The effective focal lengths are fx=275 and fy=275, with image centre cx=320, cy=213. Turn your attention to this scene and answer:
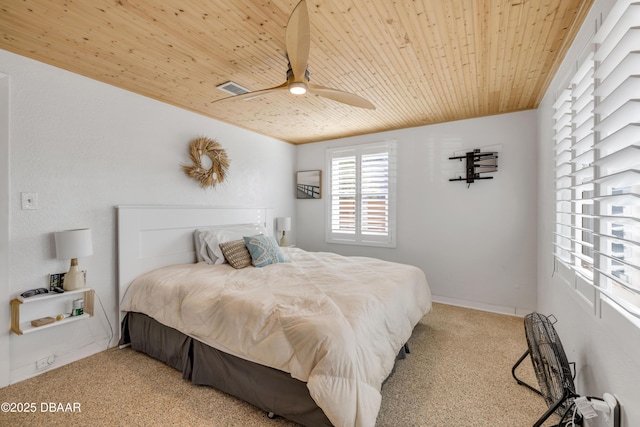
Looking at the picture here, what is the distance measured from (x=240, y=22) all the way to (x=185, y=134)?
1958 mm

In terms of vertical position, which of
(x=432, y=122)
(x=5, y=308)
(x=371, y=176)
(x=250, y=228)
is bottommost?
(x=5, y=308)

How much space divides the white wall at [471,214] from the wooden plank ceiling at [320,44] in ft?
1.95

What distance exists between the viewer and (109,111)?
274cm

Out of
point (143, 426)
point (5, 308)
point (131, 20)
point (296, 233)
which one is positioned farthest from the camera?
point (296, 233)

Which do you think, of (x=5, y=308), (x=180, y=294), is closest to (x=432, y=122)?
(x=180, y=294)

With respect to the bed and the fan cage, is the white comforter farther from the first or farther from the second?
the fan cage

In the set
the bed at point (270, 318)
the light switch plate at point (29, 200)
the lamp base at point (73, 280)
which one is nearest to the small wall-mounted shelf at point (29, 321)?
the lamp base at point (73, 280)

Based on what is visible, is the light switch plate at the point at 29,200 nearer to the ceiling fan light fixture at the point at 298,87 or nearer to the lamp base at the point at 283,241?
the ceiling fan light fixture at the point at 298,87

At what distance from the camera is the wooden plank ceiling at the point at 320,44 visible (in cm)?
172

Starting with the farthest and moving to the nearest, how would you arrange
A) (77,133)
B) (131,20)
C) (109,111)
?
(109,111), (77,133), (131,20)

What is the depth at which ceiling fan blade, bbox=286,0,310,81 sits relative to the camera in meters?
1.48

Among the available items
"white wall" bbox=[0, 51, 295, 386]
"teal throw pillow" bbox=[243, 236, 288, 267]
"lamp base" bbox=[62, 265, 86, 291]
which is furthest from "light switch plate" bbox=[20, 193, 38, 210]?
"teal throw pillow" bbox=[243, 236, 288, 267]

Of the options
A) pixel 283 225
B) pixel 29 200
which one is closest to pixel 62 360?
pixel 29 200

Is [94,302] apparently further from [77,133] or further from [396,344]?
[396,344]
